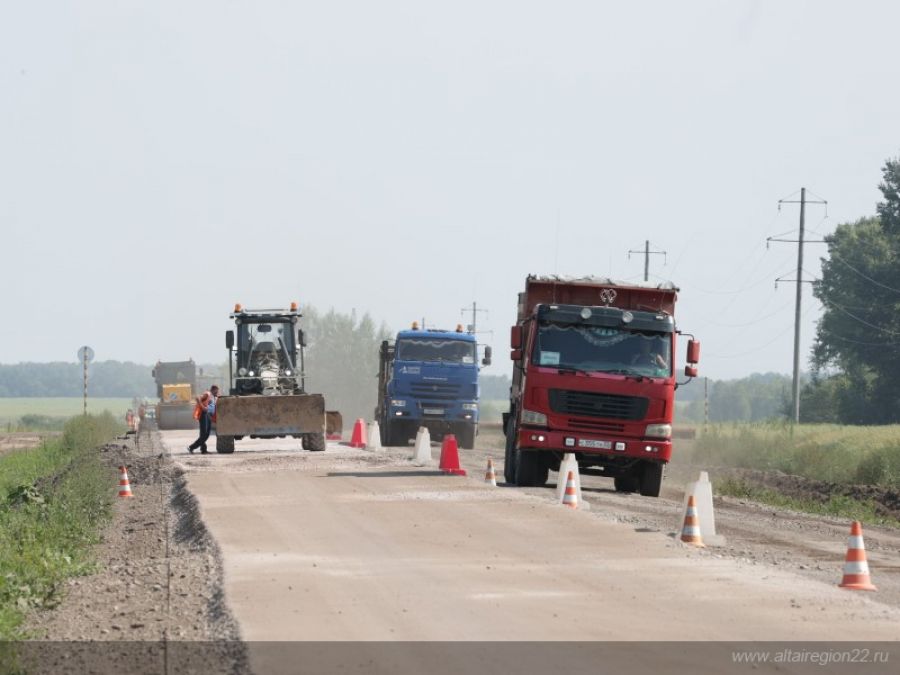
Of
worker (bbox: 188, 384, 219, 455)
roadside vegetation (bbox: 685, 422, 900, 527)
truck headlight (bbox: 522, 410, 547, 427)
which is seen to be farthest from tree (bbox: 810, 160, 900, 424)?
truck headlight (bbox: 522, 410, 547, 427)

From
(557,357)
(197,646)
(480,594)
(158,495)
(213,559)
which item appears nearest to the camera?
(197,646)

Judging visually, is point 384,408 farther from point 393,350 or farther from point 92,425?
point 92,425

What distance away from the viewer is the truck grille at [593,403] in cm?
2498

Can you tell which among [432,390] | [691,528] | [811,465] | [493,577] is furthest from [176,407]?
[493,577]

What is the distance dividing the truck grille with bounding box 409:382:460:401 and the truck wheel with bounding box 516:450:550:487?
48.4 feet

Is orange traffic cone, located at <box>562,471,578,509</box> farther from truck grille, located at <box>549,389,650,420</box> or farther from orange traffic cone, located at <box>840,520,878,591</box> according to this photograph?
orange traffic cone, located at <box>840,520,878,591</box>

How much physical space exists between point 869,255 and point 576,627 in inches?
2837

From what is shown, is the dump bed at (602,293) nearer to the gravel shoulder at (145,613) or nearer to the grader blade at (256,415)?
the gravel shoulder at (145,613)

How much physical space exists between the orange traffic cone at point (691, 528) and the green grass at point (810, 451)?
1576 centimetres

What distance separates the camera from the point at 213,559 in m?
15.9

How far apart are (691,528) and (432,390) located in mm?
23740

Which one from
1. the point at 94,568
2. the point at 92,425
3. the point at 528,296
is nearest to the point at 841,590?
the point at 94,568

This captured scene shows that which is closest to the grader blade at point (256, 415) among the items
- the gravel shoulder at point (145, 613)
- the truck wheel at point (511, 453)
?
the truck wheel at point (511, 453)

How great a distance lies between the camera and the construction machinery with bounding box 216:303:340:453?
35844 mm
